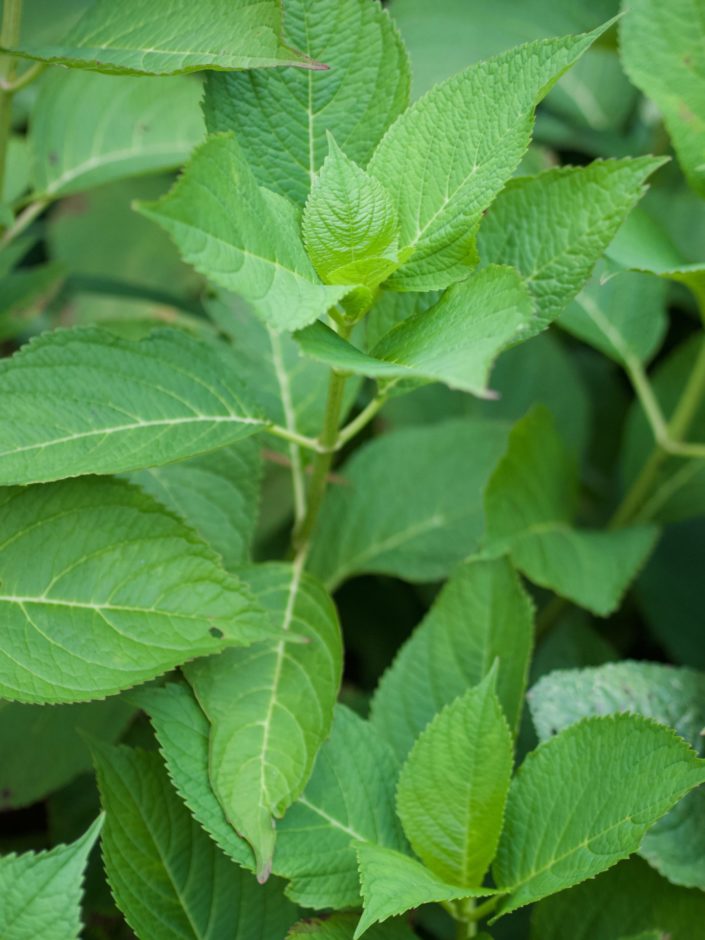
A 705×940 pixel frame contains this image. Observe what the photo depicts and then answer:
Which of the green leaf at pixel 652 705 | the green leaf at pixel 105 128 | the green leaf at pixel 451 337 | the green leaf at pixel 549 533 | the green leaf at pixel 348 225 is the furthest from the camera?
the green leaf at pixel 105 128

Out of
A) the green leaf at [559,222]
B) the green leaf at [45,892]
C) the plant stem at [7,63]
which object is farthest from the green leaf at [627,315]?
the green leaf at [45,892]

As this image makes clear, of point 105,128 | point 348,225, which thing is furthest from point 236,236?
point 105,128

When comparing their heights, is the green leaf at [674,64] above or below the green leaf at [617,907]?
above

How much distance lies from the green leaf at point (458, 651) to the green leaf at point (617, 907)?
151mm

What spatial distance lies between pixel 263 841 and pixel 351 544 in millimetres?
391

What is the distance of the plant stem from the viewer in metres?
0.78

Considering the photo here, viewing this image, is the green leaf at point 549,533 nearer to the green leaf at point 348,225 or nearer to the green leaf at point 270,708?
the green leaf at point 270,708

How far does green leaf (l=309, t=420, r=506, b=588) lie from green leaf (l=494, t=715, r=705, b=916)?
0.27 m

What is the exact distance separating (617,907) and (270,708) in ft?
1.03

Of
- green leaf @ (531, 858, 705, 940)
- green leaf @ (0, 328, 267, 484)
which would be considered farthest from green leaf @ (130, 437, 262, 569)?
green leaf @ (531, 858, 705, 940)

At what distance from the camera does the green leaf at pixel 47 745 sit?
30.8 inches

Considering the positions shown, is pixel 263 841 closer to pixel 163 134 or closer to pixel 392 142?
pixel 392 142

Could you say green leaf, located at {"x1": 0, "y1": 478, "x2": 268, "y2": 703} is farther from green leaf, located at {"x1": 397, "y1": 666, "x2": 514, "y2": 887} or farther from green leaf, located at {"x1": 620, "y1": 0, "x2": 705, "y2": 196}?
green leaf, located at {"x1": 620, "y1": 0, "x2": 705, "y2": 196}

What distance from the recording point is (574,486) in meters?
0.99
